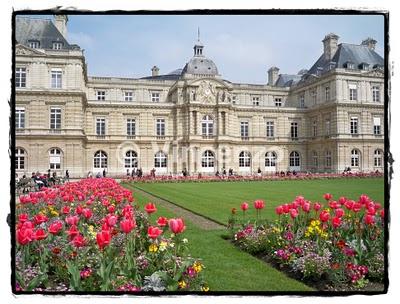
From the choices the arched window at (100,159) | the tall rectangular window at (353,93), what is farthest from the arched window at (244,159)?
the tall rectangular window at (353,93)

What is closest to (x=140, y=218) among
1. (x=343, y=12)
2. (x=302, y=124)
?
(x=343, y=12)

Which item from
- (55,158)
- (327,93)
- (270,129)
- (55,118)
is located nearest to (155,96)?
(270,129)

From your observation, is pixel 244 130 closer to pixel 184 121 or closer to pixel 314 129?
pixel 184 121

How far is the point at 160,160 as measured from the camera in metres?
33.8

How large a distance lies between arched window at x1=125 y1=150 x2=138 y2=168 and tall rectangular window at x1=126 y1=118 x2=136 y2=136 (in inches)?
64.0

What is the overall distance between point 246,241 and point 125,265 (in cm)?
275

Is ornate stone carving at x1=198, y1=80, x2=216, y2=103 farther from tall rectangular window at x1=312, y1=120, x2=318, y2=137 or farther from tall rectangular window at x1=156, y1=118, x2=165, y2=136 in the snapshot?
tall rectangular window at x1=312, y1=120, x2=318, y2=137

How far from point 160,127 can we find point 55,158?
28.9ft

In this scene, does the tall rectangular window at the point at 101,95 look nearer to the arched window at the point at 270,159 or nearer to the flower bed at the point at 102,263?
the arched window at the point at 270,159

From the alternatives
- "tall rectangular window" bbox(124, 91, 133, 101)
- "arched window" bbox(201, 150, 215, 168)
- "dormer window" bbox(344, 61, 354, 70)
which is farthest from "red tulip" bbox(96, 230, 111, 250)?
"tall rectangular window" bbox(124, 91, 133, 101)

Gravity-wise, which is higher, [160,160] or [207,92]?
[207,92]

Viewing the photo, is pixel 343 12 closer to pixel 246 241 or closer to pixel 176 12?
pixel 176 12

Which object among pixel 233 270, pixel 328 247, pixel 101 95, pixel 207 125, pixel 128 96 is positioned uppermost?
pixel 128 96
